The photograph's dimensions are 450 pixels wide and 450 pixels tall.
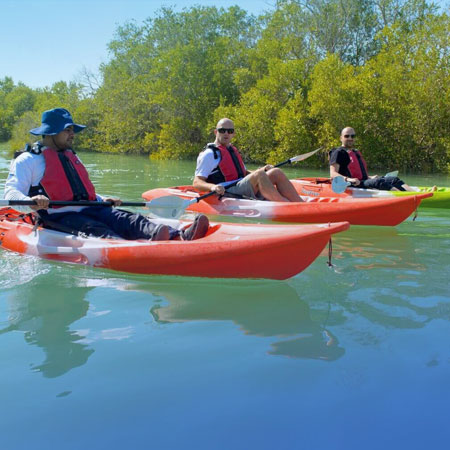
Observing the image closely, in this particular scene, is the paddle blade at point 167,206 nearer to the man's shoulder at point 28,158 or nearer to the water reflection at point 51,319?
the man's shoulder at point 28,158

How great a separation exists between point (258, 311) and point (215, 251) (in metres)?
0.49

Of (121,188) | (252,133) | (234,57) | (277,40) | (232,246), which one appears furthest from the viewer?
(234,57)

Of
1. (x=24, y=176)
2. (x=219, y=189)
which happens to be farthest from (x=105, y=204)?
(x=219, y=189)

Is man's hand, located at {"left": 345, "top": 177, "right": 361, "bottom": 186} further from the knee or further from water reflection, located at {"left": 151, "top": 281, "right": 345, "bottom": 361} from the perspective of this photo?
water reflection, located at {"left": 151, "top": 281, "right": 345, "bottom": 361}

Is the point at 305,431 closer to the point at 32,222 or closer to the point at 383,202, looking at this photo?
the point at 32,222

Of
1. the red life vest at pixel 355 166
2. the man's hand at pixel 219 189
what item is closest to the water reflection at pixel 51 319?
the man's hand at pixel 219 189

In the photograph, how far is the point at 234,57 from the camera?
21219 mm

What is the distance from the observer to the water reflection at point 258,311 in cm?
260

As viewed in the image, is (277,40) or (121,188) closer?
(121,188)

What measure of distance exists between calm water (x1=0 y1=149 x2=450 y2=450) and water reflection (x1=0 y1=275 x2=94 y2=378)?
0.4 inches

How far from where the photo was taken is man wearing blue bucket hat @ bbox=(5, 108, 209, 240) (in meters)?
3.79

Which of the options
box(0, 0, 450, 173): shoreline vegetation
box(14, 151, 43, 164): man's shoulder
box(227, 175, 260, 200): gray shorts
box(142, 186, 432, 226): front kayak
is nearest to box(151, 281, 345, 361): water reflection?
box(14, 151, 43, 164): man's shoulder

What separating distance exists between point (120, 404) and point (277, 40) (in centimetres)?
1810

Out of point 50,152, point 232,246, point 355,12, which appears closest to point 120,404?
point 232,246
